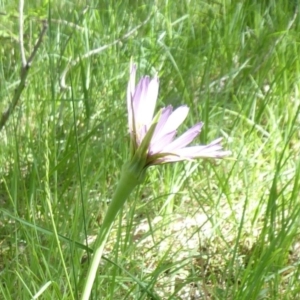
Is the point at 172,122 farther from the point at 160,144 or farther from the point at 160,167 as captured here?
the point at 160,167

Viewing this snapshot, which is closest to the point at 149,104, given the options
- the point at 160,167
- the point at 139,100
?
the point at 139,100

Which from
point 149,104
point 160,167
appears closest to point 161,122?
point 149,104

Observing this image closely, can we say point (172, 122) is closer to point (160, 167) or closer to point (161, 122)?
point (161, 122)

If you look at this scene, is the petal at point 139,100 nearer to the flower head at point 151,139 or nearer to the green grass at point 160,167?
the flower head at point 151,139

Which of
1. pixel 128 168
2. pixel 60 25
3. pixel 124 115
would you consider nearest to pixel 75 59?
pixel 60 25

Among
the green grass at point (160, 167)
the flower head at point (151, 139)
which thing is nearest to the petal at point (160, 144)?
the flower head at point (151, 139)

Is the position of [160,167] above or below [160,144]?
below

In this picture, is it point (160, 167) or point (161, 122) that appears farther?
point (160, 167)

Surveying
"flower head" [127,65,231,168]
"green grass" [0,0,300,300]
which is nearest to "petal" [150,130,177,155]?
"flower head" [127,65,231,168]

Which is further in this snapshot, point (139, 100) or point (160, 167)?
point (160, 167)

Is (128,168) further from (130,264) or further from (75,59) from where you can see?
(75,59)

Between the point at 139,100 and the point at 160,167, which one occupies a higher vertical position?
the point at 139,100
